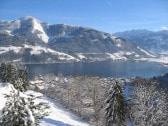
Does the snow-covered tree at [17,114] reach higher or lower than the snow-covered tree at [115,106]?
higher

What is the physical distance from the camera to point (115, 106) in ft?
192

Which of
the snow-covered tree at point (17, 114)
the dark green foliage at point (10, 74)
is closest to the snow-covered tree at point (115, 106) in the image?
the snow-covered tree at point (17, 114)

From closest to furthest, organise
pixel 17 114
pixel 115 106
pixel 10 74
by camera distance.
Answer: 1. pixel 17 114
2. pixel 115 106
3. pixel 10 74

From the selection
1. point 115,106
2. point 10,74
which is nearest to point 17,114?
point 115,106

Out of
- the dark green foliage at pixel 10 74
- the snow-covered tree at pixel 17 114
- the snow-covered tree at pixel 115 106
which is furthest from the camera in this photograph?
the dark green foliage at pixel 10 74

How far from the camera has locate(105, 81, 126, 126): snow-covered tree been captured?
188 feet

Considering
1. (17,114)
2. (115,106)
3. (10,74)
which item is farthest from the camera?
(10,74)

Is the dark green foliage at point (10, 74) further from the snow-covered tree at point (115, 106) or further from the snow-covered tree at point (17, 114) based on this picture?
the snow-covered tree at point (17, 114)

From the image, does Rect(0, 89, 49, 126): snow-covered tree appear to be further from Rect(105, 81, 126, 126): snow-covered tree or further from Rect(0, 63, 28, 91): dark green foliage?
Rect(0, 63, 28, 91): dark green foliage

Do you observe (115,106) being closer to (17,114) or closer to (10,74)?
(17,114)

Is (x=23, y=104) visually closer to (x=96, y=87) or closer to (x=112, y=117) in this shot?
(x=112, y=117)

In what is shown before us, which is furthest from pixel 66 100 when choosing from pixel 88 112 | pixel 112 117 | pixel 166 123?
pixel 112 117

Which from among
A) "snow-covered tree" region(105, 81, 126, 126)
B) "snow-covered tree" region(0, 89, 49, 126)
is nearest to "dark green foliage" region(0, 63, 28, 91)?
"snow-covered tree" region(105, 81, 126, 126)

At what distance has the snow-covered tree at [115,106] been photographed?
5744cm
